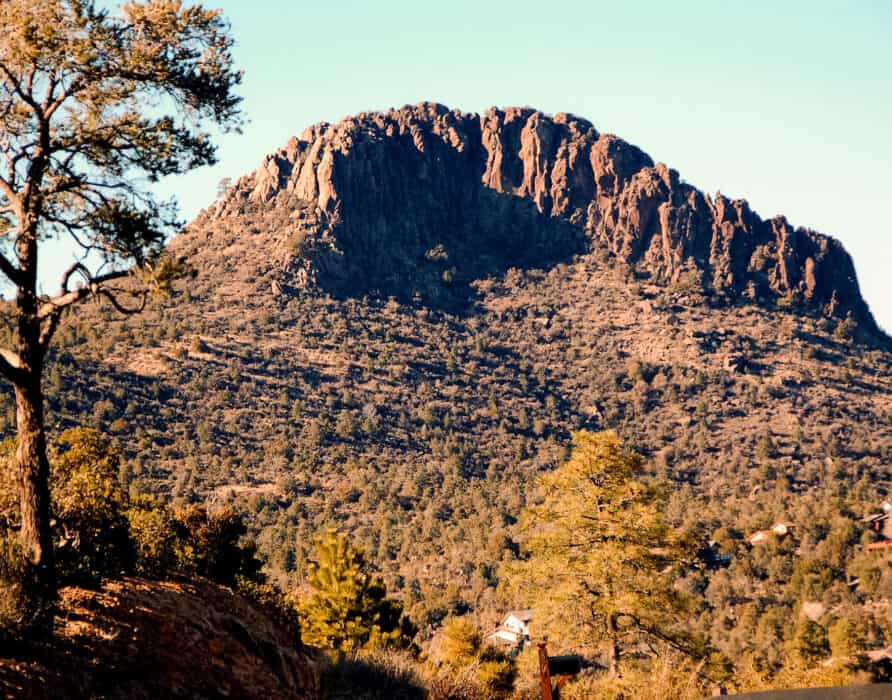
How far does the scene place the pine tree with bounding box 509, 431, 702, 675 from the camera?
73.5 feet

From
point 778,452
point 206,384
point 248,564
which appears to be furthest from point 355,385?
point 248,564

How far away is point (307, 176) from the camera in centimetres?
16150

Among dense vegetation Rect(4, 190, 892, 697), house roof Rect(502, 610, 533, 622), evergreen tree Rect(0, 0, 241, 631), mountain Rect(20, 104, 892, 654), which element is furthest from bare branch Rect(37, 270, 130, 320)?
house roof Rect(502, 610, 533, 622)

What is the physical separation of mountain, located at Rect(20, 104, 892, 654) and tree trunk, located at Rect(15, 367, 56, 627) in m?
49.1

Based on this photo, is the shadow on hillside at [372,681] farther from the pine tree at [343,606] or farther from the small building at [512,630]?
the small building at [512,630]

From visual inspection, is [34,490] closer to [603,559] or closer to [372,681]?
[372,681]

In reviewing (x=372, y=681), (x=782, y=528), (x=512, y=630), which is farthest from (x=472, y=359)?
(x=372, y=681)

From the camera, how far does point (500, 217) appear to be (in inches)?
7141

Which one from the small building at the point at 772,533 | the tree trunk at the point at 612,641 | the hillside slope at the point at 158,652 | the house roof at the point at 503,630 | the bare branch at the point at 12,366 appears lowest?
the house roof at the point at 503,630

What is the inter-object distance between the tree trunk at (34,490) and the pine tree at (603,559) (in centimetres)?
1442

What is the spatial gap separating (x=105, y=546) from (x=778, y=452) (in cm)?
10941

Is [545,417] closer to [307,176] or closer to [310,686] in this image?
[307,176]

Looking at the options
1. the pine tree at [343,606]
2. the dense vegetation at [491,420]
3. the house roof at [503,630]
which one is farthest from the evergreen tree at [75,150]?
the house roof at [503,630]

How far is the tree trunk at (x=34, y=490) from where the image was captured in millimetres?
10812
